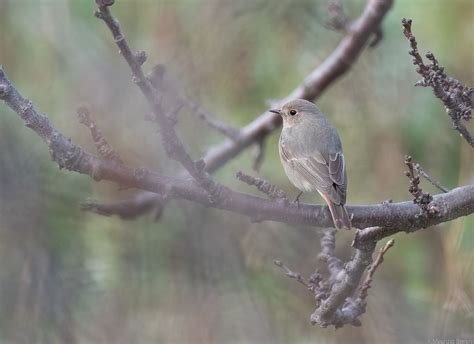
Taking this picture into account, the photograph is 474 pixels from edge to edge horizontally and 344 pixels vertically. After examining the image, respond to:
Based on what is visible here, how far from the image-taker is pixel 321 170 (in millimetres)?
2846

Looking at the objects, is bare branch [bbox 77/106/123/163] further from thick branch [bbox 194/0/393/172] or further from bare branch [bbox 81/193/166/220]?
thick branch [bbox 194/0/393/172]

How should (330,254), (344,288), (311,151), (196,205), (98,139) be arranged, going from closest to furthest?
1. (98,139)
2. (344,288)
3. (330,254)
4. (196,205)
5. (311,151)

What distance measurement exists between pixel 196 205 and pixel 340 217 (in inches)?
33.6

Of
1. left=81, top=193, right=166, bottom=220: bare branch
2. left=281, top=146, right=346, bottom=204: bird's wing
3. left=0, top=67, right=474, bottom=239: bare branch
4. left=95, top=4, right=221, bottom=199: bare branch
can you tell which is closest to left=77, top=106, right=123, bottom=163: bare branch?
left=0, top=67, right=474, bottom=239: bare branch

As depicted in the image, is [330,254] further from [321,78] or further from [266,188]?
[321,78]

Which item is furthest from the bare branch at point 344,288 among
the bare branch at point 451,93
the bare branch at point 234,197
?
the bare branch at point 451,93

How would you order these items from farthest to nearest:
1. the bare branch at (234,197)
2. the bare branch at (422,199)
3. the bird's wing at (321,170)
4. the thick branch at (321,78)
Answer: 1. the thick branch at (321,78)
2. the bird's wing at (321,170)
3. the bare branch at (422,199)
4. the bare branch at (234,197)

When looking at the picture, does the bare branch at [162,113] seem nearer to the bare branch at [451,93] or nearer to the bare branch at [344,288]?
the bare branch at [344,288]

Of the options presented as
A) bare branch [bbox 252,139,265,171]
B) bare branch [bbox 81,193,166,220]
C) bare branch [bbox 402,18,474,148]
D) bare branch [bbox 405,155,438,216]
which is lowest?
bare branch [bbox 405,155,438,216]


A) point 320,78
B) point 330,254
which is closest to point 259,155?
point 320,78

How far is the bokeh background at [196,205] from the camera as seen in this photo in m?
2.48

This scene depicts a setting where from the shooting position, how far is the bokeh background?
8.13 feet

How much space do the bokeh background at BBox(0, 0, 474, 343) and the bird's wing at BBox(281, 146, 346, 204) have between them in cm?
17

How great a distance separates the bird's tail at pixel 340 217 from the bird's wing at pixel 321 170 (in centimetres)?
44
